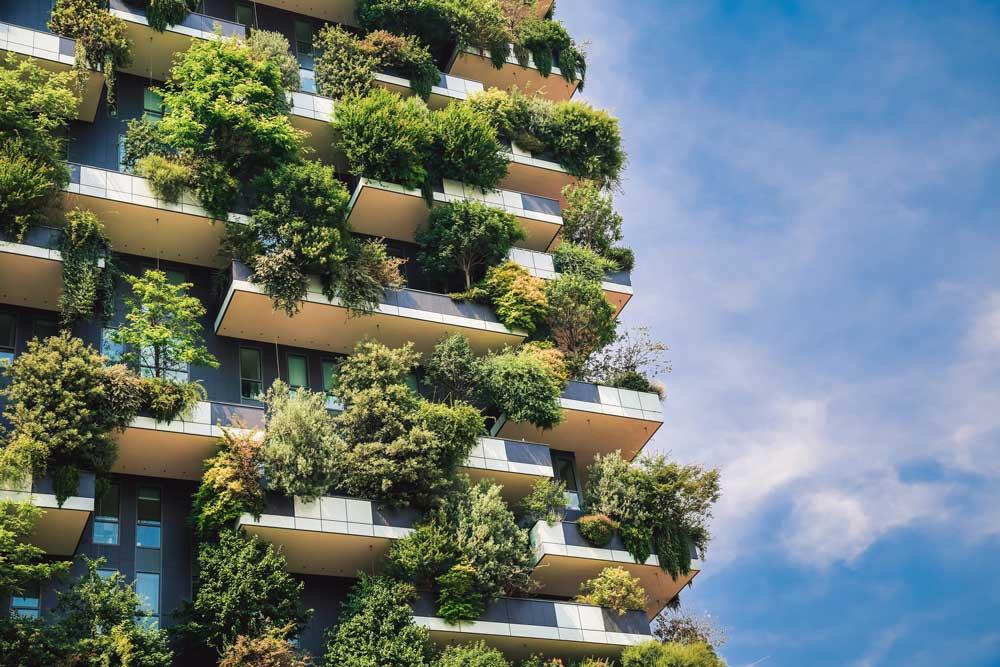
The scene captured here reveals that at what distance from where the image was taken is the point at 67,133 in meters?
41.6

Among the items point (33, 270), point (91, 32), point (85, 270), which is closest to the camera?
point (85, 270)

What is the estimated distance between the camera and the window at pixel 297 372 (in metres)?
42.1

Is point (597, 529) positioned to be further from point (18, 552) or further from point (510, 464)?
point (18, 552)

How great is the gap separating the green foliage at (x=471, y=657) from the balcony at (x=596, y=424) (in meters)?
9.30

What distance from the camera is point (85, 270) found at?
3697 cm

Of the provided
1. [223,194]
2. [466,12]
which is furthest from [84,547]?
Answer: [466,12]

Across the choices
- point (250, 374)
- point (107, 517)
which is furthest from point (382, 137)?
point (107, 517)

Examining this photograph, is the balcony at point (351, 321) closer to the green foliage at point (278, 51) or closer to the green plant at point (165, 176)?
the green plant at point (165, 176)

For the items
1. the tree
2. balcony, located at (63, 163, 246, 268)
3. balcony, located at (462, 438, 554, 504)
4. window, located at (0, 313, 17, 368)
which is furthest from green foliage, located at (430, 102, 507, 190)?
window, located at (0, 313, 17, 368)

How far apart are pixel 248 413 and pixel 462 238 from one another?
36.3ft

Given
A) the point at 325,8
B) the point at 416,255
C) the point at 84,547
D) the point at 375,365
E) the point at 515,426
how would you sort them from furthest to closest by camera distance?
the point at 325,8
the point at 416,255
the point at 515,426
the point at 375,365
the point at 84,547

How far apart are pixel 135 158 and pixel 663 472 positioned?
65.2 ft

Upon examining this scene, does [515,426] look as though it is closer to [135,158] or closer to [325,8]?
[135,158]

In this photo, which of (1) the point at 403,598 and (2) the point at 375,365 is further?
(2) the point at 375,365
